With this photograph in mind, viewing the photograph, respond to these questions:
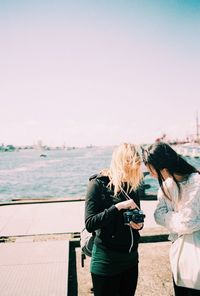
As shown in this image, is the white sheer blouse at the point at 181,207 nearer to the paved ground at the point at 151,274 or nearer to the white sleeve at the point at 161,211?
the white sleeve at the point at 161,211

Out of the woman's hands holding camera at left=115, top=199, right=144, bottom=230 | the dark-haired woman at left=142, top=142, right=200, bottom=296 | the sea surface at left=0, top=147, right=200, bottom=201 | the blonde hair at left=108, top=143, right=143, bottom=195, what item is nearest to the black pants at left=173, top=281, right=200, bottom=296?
the dark-haired woman at left=142, top=142, right=200, bottom=296

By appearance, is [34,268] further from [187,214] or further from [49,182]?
[49,182]

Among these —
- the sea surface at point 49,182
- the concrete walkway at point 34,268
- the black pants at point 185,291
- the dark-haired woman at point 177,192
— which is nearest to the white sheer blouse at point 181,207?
the dark-haired woman at point 177,192

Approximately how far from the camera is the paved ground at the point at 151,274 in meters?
3.82

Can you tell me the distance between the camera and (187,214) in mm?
2238

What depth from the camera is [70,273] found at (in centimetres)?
428

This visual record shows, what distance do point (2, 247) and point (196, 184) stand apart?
4000mm

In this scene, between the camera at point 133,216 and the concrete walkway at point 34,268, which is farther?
the concrete walkway at point 34,268

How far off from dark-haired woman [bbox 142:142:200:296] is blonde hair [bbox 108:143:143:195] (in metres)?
0.09

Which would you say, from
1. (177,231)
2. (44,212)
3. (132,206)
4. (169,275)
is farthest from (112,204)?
(44,212)

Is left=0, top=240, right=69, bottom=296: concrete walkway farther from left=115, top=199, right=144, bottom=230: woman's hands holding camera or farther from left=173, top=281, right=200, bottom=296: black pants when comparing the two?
left=115, top=199, right=144, bottom=230: woman's hands holding camera

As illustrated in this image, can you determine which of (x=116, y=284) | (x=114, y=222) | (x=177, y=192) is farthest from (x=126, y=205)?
(x=116, y=284)

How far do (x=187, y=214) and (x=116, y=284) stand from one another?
2.84ft

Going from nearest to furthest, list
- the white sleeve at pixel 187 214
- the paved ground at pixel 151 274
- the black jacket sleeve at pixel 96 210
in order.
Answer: the white sleeve at pixel 187 214, the black jacket sleeve at pixel 96 210, the paved ground at pixel 151 274
